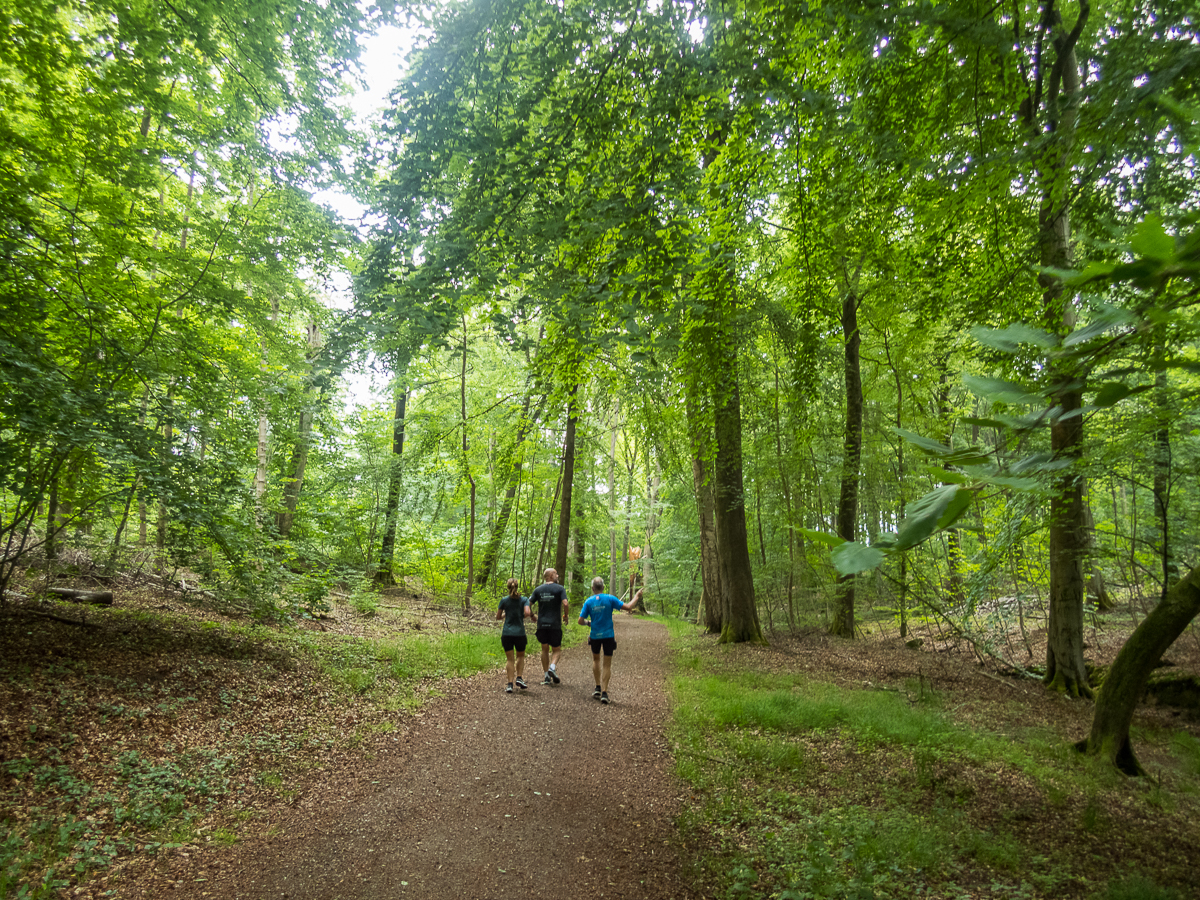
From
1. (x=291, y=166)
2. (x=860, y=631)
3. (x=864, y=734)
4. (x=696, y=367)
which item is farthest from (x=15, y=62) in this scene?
(x=860, y=631)

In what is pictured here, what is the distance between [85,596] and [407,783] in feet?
19.4

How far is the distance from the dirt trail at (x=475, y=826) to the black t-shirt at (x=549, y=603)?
1.86m

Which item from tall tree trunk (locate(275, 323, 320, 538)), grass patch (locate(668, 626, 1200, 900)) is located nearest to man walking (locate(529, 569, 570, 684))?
grass patch (locate(668, 626, 1200, 900))

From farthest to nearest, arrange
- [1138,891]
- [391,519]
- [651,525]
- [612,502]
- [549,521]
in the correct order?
[612,502] → [651,525] → [549,521] → [391,519] → [1138,891]

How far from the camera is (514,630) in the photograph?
8781 mm

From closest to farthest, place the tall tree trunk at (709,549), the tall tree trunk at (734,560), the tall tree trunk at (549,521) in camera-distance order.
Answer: the tall tree trunk at (734,560), the tall tree trunk at (709,549), the tall tree trunk at (549,521)

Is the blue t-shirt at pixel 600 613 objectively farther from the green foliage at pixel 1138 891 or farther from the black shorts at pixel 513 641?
the green foliage at pixel 1138 891

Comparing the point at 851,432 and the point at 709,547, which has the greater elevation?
the point at 851,432

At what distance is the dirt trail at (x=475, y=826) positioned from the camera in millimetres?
4035

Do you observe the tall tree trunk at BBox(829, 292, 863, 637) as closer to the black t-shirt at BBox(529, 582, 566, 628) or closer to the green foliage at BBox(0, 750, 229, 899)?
the black t-shirt at BBox(529, 582, 566, 628)

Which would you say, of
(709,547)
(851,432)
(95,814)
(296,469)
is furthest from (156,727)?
(709,547)

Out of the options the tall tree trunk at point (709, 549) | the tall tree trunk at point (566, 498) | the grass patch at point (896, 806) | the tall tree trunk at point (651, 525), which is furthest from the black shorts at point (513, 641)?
the tall tree trunk at point (651, 525)

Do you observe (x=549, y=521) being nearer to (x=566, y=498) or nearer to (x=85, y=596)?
(x=566, y=498)

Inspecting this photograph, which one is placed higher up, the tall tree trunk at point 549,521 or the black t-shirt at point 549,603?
the tall tree trunk at point 549,521
